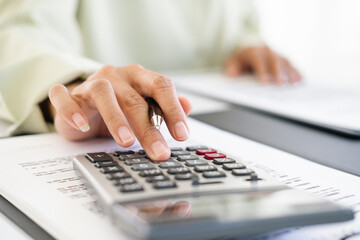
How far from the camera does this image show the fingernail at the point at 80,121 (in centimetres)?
51

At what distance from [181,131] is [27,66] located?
0.30 m

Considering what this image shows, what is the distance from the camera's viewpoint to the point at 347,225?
38cm

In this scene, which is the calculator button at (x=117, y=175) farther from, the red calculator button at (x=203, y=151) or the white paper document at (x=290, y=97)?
the white paper document at (x=290, y=97)

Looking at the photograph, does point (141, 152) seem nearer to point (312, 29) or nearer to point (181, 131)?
point (181, 131)

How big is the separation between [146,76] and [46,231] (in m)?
0.25

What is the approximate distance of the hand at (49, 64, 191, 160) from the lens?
1.59 feet

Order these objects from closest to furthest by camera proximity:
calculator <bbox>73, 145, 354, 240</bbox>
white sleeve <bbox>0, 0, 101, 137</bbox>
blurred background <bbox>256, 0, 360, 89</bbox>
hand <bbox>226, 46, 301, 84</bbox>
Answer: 1. calculator <bbox>73, 145, 354, 240</bbox>
2. white sleeve <bbox>0, 0, 101, 137</bbox>
3. hand <bbox>226, 46, 301, 84</bbox>
4. blurred background <bbox>256, 0, 360, 89</bbox>

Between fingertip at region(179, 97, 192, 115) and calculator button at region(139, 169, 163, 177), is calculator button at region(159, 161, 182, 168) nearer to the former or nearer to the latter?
calculator button at region(139, 169, 163, 177)

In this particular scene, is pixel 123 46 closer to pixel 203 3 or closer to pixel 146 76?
pixel 203 3

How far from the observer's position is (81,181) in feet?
1.46

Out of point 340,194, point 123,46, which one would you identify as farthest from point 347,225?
point 123,46

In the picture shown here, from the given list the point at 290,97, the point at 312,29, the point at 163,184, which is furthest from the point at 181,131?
the point at 312,29

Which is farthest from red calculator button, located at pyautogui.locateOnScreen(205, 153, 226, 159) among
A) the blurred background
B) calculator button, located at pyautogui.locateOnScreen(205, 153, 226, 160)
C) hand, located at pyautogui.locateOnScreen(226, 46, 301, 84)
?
the blurred background

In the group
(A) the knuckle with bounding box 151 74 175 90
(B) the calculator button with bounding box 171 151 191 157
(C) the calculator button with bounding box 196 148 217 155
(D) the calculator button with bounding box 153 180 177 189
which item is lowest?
(B) the calculator button with bounding box 171 151 191 157
